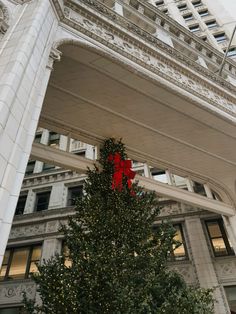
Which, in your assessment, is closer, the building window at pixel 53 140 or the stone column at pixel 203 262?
the stone column at pixel 203 262

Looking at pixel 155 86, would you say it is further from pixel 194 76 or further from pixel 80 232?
pixel 80 232

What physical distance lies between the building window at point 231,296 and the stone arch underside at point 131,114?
20.7 feet

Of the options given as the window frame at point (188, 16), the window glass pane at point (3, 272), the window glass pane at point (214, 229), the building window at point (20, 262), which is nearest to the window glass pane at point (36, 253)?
the building window at point (20, 262)

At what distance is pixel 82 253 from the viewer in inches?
245

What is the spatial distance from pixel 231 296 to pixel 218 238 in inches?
122

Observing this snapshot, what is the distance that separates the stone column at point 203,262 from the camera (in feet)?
42.7

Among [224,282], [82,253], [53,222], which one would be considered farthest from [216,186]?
[82,253]

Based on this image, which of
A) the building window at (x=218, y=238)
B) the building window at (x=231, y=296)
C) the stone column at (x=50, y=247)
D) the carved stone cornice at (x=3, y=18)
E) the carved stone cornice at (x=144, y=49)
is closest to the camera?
the carved stone cornice at (x=3, y=18)

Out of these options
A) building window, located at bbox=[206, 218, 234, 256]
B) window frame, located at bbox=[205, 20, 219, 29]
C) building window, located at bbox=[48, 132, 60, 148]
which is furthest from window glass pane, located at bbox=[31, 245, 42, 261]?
window frame, located at bbox=[205, 20, 219, 29]

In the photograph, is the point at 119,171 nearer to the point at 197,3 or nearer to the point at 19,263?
the point at 19,263

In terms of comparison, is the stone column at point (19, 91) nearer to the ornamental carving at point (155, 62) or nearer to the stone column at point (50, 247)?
the ornamental carving at point (155, 62)

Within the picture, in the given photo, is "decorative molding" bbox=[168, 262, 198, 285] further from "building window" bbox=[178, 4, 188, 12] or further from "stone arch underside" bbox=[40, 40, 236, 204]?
"building window" bbox=[178, 4, 188, 12]

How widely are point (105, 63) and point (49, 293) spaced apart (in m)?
6.65

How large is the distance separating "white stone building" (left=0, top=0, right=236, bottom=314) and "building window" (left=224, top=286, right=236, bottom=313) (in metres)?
0.05
